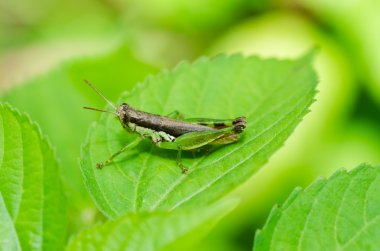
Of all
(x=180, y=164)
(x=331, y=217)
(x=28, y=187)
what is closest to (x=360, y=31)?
(x=180, y=164)

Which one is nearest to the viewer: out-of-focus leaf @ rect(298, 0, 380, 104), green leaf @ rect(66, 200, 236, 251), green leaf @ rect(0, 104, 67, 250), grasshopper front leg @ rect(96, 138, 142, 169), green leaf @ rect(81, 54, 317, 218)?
green leaf @ rect(66, 200, 236, 251)

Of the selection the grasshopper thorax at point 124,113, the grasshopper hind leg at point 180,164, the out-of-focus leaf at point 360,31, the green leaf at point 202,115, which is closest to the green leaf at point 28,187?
the green leaf at point 202,115

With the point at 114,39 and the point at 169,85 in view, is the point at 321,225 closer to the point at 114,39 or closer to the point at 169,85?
the point at 169,85

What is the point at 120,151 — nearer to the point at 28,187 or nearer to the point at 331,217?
the point at 28,187

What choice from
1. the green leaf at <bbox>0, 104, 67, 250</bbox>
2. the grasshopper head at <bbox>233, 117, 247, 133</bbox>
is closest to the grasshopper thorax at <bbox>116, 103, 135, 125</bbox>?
the grasshopper head at <bbox>233, 117, 247, 133</bbox>

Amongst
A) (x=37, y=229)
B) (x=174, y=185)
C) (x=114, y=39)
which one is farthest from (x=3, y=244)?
(x=114, y=39)

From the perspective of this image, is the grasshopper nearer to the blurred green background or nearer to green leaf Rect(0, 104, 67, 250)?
the blurred green background
